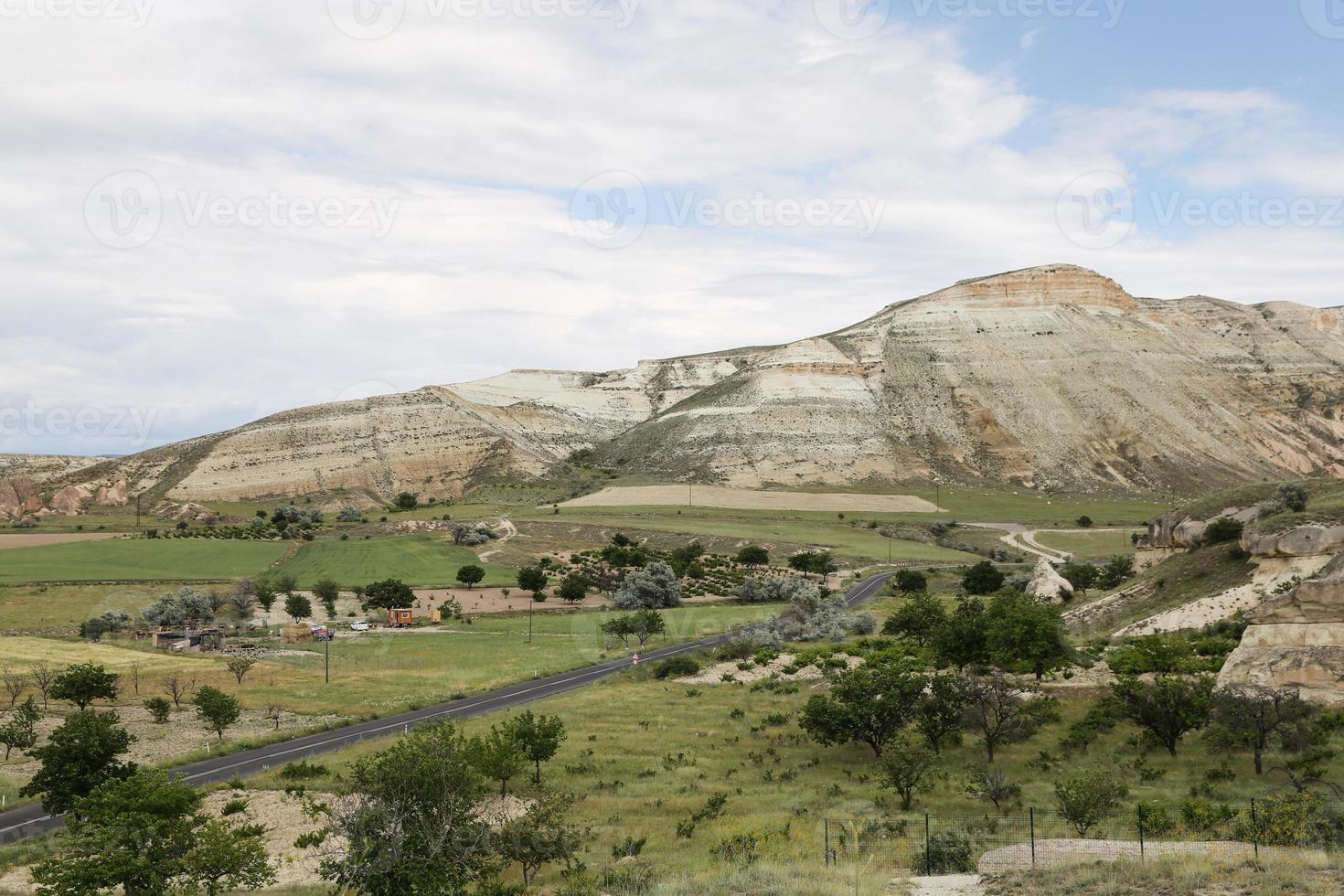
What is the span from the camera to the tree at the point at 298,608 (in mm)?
71188

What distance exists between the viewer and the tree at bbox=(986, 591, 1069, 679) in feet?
126

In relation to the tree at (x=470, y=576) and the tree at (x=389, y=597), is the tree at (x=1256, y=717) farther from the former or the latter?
the tree at (x=470, y=576)

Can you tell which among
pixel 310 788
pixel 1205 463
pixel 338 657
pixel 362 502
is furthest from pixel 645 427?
pixel 310 788

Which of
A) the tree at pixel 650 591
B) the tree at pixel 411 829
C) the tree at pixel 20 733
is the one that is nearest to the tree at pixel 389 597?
the tree at pixel 650 591

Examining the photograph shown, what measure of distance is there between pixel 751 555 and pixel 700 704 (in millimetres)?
53693

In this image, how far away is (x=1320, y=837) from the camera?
771 inches

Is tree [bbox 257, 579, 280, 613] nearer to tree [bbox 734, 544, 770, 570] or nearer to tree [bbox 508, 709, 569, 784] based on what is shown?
tree [bbox 734, 544, 770, 570]

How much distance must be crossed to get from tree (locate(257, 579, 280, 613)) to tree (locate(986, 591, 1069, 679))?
183 feet

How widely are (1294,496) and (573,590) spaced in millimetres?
51984

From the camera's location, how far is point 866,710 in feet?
106

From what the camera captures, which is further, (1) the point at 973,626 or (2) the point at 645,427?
(2) the point at 645,427

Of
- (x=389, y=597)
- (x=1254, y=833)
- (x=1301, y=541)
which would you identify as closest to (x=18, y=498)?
(x=389, y=597)

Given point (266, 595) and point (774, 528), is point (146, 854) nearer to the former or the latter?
point (266, 595)

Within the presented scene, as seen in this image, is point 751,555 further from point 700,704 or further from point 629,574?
point 700,704
